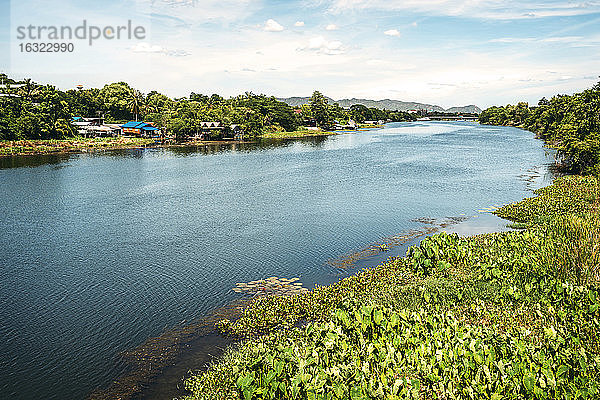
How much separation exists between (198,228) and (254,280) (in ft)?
26.5

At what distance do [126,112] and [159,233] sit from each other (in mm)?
86151

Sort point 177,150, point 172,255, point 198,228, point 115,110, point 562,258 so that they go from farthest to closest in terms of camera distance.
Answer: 1. point 115,110
2. point 177,150
3. point 198,228
4. point 172,255
5. point 562,258

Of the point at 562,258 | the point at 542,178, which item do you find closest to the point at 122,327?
the point at 562,258

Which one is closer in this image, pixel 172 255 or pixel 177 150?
pixel 172 255

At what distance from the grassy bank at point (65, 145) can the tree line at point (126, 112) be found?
1.66m

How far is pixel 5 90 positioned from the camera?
7338cm

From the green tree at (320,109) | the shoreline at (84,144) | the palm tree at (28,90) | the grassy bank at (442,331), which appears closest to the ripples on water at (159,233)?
the grassy bank at (442,331)

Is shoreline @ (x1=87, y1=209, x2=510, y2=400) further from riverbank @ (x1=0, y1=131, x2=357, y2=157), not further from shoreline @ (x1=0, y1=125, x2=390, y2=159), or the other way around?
riverbank @ (x1=0, y1=131, x2=357, y2=157)

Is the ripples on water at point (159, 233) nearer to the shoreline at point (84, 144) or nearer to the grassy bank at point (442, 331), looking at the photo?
the grassy bank at point (442, 331)

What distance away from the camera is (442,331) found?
1034 cm

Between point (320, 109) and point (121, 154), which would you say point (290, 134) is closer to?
point (320, 109)

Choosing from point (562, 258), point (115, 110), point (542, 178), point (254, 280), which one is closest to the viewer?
point (562, 258)

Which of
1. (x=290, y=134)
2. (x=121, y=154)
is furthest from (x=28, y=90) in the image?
(x=290, y=134)

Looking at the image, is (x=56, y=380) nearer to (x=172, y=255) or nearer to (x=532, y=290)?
(x=172, y=255)
